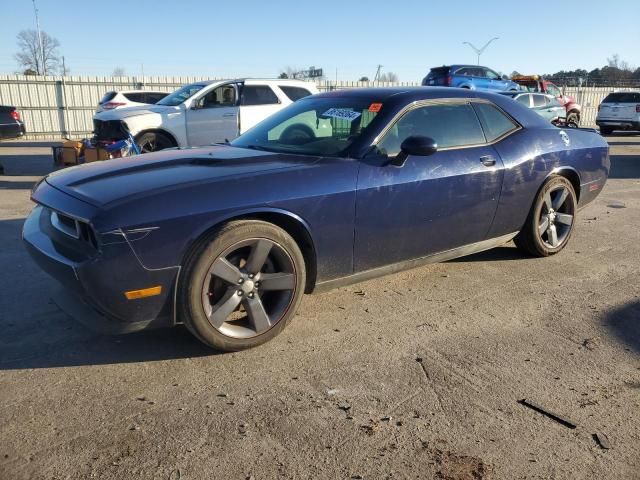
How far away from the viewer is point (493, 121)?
15.0 feet

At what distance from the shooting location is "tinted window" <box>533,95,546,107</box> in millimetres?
17722

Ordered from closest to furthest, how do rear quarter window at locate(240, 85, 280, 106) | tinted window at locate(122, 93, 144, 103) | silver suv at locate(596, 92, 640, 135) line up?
rear quarter window at locate(240, 85, 280, 106) → tinted window at locate(122, 93, 144, 103) → silver suv at locate(596, 92, 640, 135)

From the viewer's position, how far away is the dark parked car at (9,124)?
1278cm

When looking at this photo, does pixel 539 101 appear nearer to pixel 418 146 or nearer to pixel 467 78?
pixel 467 78

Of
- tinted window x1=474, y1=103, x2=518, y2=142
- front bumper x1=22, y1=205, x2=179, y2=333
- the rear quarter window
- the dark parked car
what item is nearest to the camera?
front bumper x1=22, y1=205, x2=179, y2=333

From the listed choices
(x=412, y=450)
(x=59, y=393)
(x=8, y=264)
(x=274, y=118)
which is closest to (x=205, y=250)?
(x=59, y=393)

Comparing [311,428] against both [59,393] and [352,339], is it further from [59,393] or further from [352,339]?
[59,393]

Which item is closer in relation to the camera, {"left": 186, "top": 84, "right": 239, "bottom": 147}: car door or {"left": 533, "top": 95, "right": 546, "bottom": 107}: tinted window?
{"left": 186, "top": 84, "right": 239, "bottom": 147}: car door

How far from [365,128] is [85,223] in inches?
78.1

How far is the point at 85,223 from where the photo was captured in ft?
9.29

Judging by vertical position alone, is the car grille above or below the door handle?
below

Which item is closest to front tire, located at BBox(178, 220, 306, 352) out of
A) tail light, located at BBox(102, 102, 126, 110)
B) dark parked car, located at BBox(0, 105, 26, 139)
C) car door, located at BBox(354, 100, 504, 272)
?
car door, located at BBox(354, 100, 504, 272)

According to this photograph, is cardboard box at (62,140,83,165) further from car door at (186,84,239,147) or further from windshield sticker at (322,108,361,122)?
windshield sticker at (322,108,361,122)

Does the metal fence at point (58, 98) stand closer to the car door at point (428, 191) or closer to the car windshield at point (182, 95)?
the car windshield at point (182, 95)
